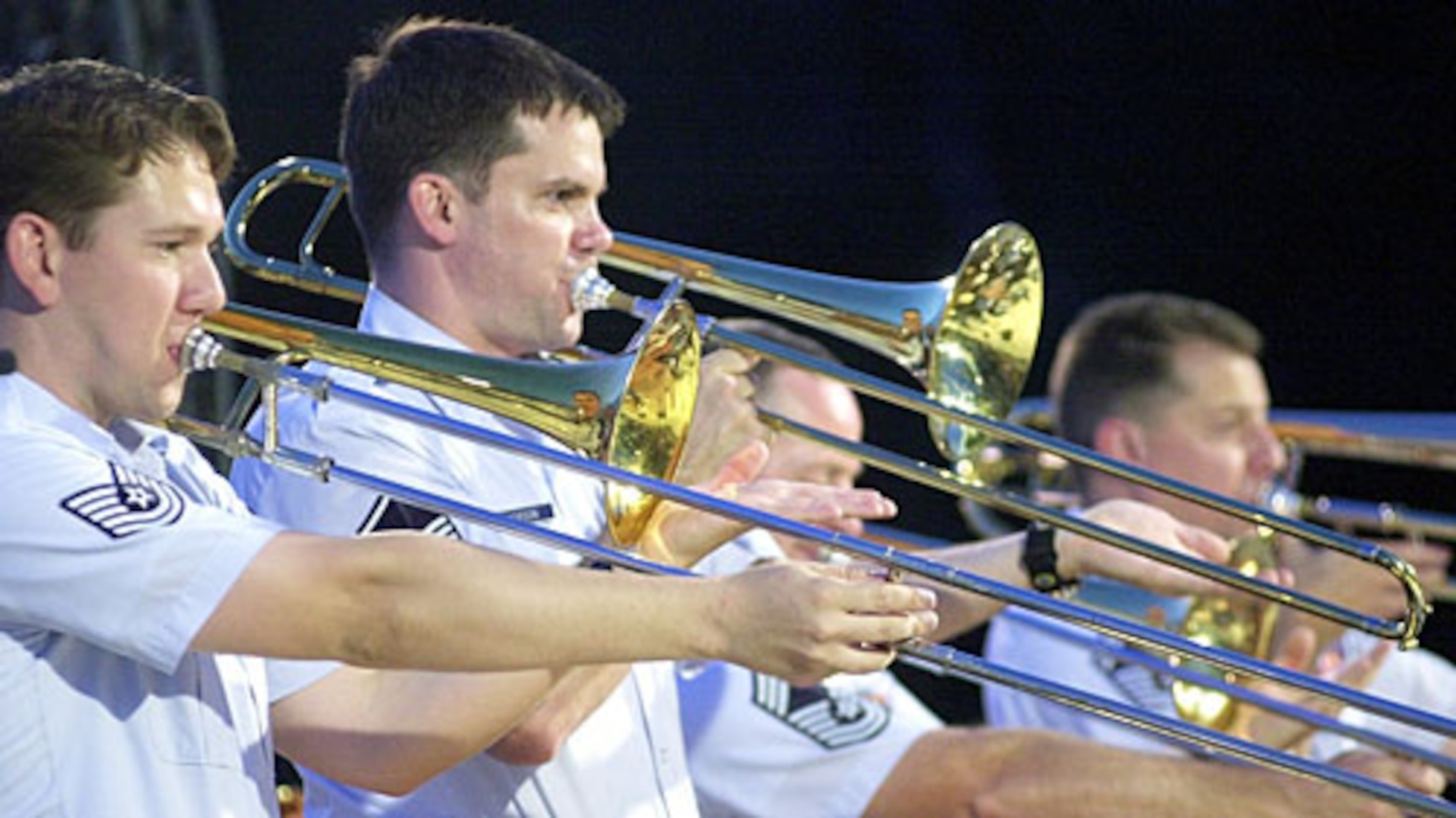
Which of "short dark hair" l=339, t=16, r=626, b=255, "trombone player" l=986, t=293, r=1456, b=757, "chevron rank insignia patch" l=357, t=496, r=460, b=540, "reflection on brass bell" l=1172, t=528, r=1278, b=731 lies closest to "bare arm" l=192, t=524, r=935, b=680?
"chevron rank insignia patch" l=357, t=496, r=460, b=540

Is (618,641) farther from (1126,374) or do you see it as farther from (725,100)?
(725,100)

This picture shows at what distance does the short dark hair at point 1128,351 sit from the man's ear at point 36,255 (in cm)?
310

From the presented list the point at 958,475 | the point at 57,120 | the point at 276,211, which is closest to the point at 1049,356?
the point at 276,211

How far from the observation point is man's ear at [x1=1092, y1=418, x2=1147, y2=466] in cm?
513

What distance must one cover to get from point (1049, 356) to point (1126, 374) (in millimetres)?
1006

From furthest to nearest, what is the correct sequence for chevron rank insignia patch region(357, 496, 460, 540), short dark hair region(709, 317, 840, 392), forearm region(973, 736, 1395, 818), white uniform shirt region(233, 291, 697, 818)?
short dark hair region(709, 317, 840, 392)
forearm region(973, 736, 1395, 818)
white uniform shirt region(233, 291, 697, 818)
chevron rank insignia patch region(357, 496, 460, 540)

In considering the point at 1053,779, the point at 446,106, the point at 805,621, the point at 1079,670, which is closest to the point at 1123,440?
the point at 1079,670

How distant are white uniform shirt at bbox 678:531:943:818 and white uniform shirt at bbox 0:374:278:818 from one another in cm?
140

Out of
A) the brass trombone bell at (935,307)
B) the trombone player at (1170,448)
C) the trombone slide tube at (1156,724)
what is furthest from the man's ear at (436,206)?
the trombone player at (1170,448)

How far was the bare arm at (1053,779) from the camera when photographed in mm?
3883

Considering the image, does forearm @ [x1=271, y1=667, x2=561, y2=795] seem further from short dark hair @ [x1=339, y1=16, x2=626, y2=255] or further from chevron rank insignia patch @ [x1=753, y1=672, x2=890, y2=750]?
chevron rank insignia patch @ [x1=753, y1=672, x2=890, y2=750]

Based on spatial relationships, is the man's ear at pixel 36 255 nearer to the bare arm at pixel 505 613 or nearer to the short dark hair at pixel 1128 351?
the bare arm at pixel 505 613

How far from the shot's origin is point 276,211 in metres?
4.82

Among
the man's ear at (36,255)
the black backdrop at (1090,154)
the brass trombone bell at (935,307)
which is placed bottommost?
the man's ear at (36,255)
